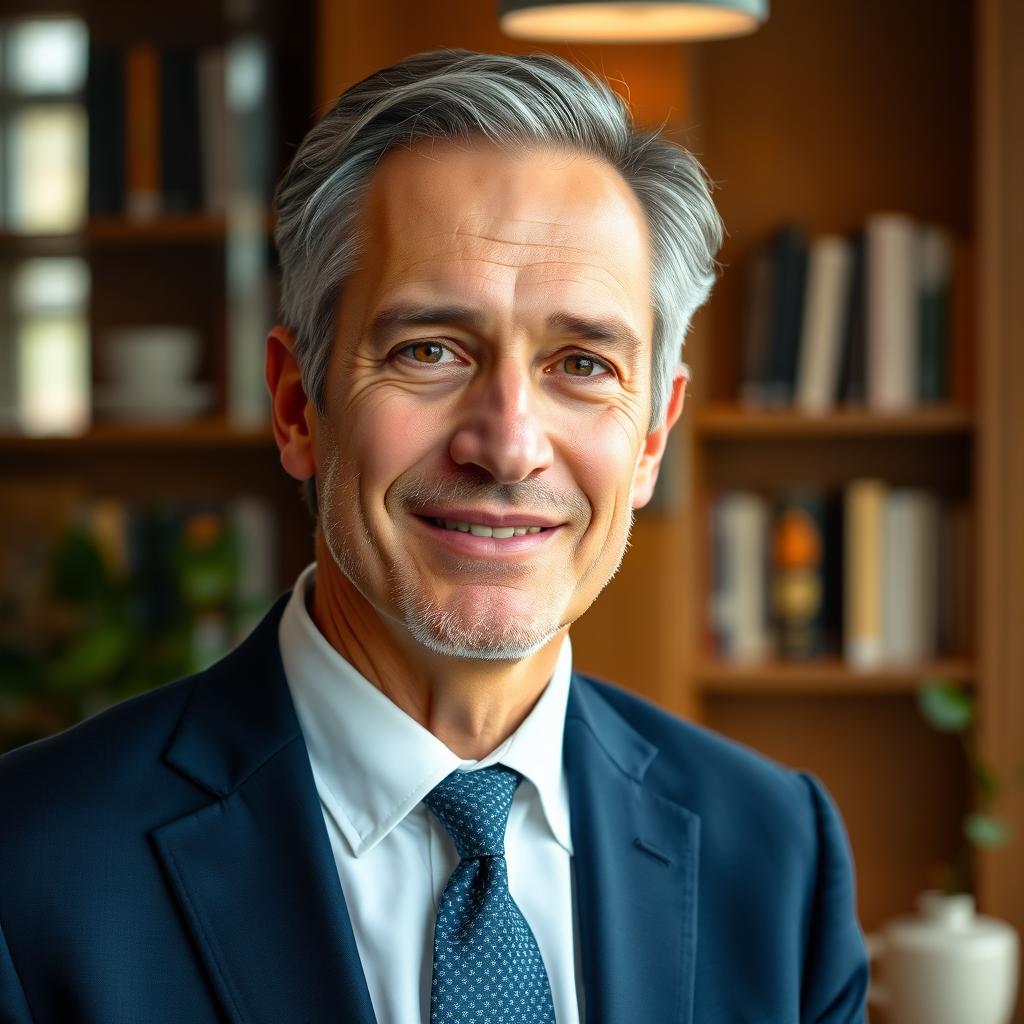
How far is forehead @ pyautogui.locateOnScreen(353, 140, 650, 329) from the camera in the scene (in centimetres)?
130

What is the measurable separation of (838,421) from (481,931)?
2.26 metres

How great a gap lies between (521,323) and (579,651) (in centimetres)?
209

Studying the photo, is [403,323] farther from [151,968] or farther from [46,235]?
[46,235]

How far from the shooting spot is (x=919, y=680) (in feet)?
11.3

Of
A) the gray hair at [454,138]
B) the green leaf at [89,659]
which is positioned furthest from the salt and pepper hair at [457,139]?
the green leaf at [89,659]

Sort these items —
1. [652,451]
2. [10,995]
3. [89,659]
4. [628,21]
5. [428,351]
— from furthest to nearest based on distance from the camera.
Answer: [89,659]
[628,21]
[652,451]
[428,351]
[10,995]

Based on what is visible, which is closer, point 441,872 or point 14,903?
point 14,903

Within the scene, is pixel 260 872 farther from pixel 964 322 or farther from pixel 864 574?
pixel 964 322

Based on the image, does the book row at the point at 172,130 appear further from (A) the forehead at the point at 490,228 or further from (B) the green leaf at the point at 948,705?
(A) the forehead at the point at 490,228

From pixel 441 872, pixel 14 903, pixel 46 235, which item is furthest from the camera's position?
pixel 46 235

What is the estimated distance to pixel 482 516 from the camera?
132cm

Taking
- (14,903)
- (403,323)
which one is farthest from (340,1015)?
(403,323)

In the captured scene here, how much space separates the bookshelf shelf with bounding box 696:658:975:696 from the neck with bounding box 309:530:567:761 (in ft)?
6.90

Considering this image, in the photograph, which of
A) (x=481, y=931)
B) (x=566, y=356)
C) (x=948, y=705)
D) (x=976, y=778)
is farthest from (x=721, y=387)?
(x=481, y=931)
